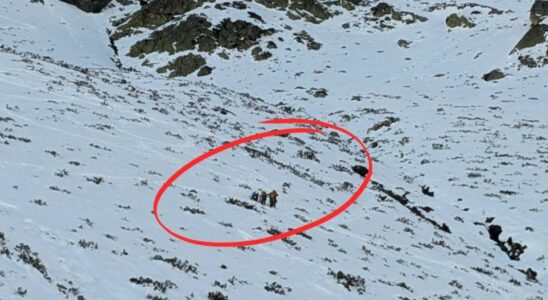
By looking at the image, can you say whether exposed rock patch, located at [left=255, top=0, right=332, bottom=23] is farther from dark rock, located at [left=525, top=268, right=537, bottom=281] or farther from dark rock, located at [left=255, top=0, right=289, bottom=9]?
dark rock, located at [left=525, top=268, right=537, bottom=281]

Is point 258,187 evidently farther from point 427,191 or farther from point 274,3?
point 274,3

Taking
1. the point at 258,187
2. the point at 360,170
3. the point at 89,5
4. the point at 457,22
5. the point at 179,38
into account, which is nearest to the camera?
the point at 258,187

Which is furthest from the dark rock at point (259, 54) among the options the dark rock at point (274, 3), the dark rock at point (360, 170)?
the dark rock at point (360, 170)

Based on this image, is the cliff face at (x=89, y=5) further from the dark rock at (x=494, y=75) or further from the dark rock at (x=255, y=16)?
the dark rock at (x=494, y=75)

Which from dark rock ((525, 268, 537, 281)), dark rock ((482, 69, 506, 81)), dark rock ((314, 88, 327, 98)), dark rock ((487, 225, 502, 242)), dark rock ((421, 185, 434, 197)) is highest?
dark rock ((482, 69, 506, 81))

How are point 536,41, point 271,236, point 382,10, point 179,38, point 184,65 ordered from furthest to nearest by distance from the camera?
point 382,10
point 179,38
point 184,65
point 536,41
point 271,236

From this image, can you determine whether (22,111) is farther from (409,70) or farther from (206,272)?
(409,70)

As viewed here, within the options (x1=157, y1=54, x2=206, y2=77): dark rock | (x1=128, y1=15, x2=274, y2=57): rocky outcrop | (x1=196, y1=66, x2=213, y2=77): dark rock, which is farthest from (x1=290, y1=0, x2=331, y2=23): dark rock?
(x1=196, y1=66, x2=213, y2=77): dark rock

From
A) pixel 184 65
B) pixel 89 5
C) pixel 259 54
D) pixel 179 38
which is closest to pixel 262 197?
pixel 184 65
